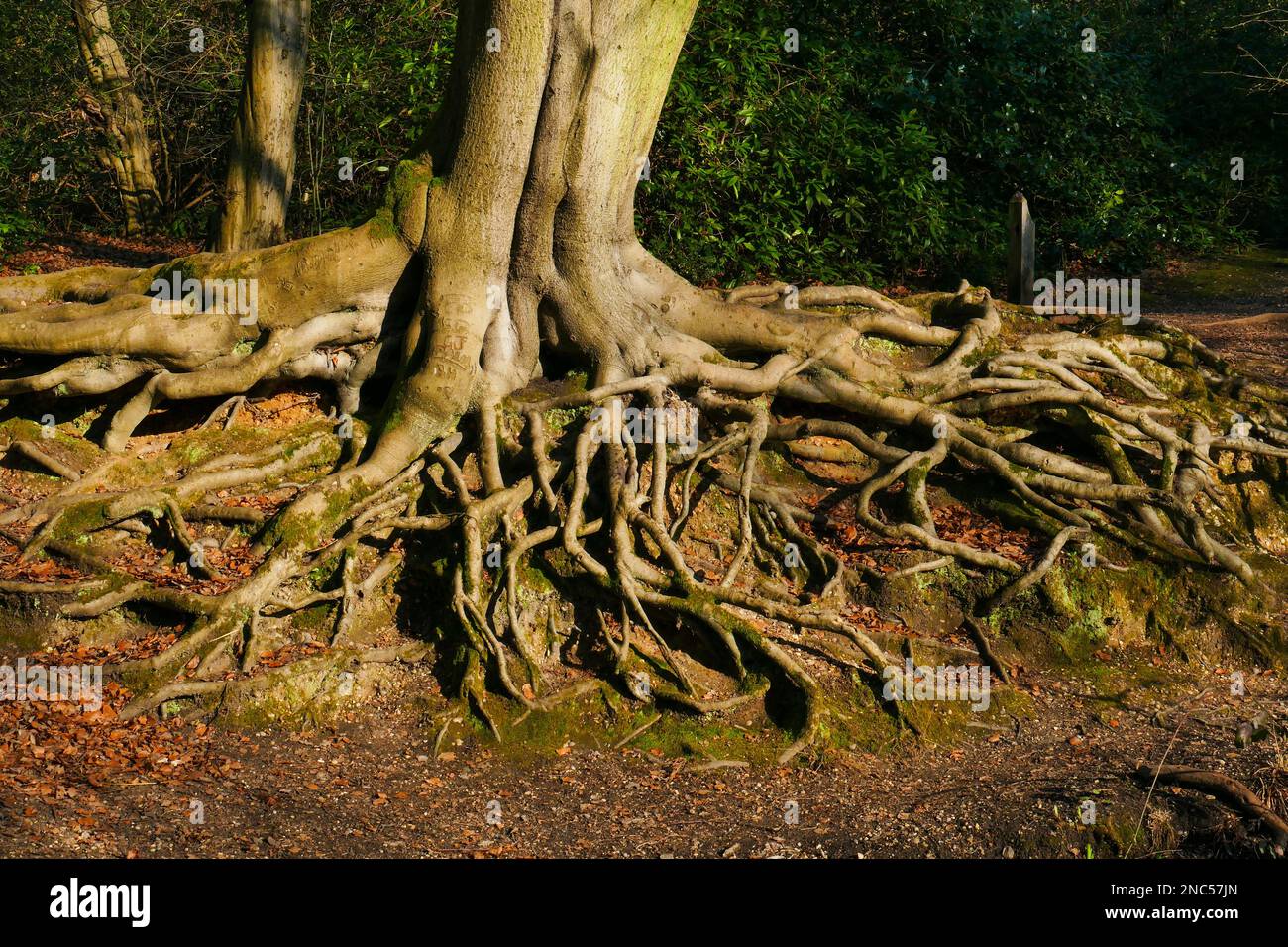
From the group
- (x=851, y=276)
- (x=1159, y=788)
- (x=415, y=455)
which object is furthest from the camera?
(x=851, y=276)

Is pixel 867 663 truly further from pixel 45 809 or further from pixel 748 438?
pixel 45 809

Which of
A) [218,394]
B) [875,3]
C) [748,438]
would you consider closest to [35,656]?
[218,394]

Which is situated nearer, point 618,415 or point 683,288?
point 618,415

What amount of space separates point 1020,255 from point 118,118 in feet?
33.4

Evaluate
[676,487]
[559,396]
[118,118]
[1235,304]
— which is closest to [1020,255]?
[1235,304]

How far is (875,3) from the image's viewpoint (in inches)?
572

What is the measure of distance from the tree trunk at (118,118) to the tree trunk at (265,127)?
410cm

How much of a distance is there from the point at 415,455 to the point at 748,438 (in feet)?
6.83

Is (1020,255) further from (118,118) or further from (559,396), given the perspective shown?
(118,118)

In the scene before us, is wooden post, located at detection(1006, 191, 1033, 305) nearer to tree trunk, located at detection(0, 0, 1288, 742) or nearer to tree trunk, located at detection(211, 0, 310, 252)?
tree trunk, located at detection(0, 0, 1288, 742)

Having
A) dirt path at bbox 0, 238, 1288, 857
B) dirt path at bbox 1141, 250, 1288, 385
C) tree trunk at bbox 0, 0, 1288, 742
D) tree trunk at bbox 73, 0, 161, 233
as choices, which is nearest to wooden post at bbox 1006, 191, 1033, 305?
dirt path at bbox 1141, 250, 1288, 385

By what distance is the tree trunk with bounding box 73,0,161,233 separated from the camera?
46.0 feet

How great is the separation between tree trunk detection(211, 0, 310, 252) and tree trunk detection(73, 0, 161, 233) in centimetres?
410

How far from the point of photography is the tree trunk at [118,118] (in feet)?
46.0
